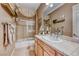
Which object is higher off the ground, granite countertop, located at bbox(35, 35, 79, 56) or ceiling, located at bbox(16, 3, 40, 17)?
ceiling, located at bbox(16, 3, 40, 17)

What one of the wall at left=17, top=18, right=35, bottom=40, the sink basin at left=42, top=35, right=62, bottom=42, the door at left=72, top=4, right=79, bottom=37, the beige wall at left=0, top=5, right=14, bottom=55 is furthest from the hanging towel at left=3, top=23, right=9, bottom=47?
the door at left=72, top=4, right=79, bottom=37

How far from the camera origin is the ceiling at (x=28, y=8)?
162 cm

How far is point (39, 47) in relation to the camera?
1.74 metres

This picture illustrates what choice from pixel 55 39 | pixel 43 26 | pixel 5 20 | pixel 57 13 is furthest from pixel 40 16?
pixel 5 20

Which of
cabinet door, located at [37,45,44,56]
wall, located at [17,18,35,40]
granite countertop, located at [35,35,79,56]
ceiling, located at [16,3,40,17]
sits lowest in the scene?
cabinet door, located at [37,45,44,56]

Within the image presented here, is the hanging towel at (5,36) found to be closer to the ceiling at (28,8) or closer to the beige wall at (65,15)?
the ceiling at (28,8)

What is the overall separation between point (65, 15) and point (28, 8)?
60cm

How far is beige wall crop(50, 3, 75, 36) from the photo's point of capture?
162 cm

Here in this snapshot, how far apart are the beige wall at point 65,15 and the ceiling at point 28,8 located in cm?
31

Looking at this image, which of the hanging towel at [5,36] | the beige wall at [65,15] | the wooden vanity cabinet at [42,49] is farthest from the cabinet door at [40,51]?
the hanging towel at [5,36]

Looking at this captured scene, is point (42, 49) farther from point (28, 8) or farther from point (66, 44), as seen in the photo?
point (28, 8)

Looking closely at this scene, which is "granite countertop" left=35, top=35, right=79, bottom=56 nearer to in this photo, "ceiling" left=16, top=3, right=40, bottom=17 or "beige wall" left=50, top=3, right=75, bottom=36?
"beige wall" left=50, top=3, right=75, bottom=36

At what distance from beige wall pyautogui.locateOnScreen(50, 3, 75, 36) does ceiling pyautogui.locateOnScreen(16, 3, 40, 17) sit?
313 millimetres

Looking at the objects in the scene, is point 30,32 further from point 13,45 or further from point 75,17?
point 75,17
